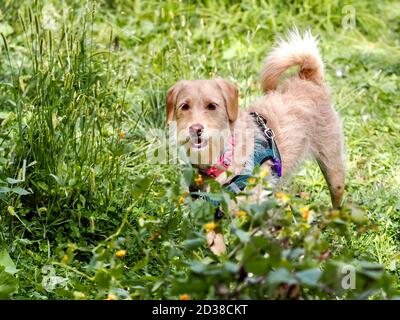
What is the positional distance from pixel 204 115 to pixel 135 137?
1774 mm

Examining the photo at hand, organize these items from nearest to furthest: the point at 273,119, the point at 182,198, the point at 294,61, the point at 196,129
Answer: the point at 182,198, the point at 196,129, the point at 273,119, the point at 294,61

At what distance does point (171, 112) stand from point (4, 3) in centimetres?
295

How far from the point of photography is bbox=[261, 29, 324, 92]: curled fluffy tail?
550cm

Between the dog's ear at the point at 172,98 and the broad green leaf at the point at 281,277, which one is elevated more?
the dog's ear at the point at 172,98

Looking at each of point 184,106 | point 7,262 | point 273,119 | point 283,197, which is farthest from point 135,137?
point 283,197

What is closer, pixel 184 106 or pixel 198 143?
pixel 198 143

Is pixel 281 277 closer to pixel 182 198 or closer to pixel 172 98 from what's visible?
pixel 182 198

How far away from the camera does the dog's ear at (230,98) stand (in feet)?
15.5

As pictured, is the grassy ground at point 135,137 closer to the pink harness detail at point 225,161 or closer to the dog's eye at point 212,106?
the pink harness detail at point 225,161

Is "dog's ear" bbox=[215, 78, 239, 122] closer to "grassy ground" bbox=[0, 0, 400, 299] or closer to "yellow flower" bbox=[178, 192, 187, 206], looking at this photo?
"grassy ground" bbox=[0, 0, 400, 299]

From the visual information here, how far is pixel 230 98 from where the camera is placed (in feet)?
15.6

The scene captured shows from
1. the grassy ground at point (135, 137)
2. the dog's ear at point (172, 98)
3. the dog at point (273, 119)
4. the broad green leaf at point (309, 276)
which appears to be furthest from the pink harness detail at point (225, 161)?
the broad green leaf at point (309, 276)

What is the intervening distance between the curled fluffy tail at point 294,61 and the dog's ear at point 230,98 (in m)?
0.78

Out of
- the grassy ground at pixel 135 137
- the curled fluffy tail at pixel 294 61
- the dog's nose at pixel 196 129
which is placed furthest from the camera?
the curled fluffy tail at pixel 294 61
